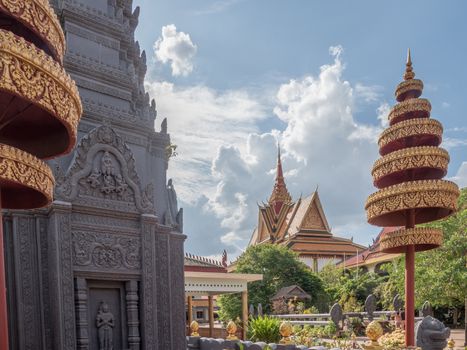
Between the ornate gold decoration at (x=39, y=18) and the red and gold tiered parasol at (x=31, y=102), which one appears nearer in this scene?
the red and gold tiered parasol at (x=31, y=102)

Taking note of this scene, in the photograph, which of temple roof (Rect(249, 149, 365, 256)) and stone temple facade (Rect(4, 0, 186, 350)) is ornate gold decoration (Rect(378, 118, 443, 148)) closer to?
stone temple facade (Rect(4, 0, 186, 350))

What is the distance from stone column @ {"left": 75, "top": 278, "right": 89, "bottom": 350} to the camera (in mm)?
8039

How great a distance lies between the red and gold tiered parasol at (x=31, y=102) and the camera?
3734 mm

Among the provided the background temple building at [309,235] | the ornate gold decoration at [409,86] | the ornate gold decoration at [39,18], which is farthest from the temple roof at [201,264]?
the background temple building at [309,235]

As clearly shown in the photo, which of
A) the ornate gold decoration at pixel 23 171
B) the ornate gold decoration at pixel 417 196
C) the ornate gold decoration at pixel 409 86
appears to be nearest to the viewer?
the ornate gold decoration at pixel 23 171

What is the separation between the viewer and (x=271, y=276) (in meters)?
29.9

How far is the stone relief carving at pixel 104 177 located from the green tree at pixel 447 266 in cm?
1127

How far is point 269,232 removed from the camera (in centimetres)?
4875

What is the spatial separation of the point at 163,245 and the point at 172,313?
4.48ft

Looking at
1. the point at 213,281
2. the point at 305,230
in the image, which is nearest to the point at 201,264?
the point at 213,281

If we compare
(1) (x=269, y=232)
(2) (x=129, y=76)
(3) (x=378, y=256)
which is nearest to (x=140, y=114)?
(2) (x=129, y=76)

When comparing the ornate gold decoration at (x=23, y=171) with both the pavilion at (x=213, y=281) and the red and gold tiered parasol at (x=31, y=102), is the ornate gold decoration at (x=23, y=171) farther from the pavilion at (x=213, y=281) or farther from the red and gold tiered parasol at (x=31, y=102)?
the pavilion at (x=213, y=281)

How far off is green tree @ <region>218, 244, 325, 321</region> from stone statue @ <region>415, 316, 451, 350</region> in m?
20.9

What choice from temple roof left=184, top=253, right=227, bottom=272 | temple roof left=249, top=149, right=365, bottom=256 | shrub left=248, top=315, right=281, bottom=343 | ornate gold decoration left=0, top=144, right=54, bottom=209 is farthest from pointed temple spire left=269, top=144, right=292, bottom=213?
ornate gold decoration left=0, top=144, right=54, bottom=209
